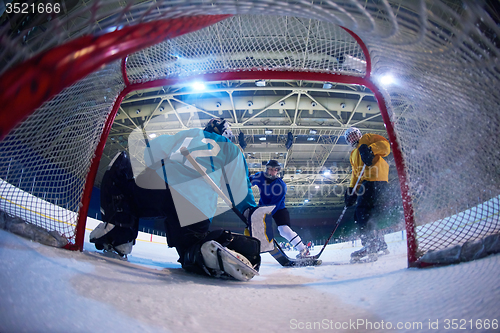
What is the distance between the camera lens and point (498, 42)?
705mm

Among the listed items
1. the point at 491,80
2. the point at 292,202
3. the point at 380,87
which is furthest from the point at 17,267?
the point at 292,202

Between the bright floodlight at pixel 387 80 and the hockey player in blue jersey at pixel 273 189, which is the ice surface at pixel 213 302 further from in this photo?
the hockey player in blue jersey at pixel 273 189

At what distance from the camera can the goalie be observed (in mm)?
1249

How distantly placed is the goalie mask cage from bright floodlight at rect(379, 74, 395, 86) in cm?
3

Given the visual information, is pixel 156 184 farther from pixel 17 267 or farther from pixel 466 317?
pixel 466 317

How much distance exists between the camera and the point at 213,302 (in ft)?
2.35

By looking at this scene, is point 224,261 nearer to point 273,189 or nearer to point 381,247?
point 381,247

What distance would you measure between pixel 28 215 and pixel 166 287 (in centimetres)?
102

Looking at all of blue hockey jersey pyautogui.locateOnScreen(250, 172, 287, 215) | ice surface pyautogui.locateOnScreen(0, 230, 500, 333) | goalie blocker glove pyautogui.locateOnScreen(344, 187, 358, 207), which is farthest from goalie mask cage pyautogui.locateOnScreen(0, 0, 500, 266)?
blue hockey jersey pyautogui.locateOnScreen(250, 172, 287, 215)

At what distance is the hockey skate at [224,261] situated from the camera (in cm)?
108

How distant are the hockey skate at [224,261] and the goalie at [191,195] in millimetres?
21

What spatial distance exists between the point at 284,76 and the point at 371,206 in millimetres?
1497

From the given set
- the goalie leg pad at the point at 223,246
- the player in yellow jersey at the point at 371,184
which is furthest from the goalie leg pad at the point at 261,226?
the player in yellow jersey at the point at 371,184

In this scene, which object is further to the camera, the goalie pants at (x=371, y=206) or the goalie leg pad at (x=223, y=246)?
the goalie pants at (x=371, y=206)
